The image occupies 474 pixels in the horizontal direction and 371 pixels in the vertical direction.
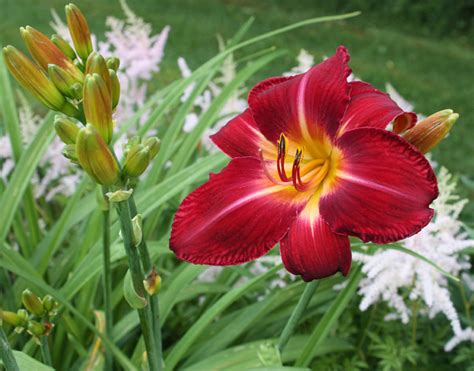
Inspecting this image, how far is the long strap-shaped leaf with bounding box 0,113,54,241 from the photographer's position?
1.54m

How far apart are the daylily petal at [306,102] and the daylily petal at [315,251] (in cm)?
15

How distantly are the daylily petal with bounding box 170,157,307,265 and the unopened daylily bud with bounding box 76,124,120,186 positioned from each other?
18 cm

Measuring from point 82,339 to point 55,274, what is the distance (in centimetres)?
21

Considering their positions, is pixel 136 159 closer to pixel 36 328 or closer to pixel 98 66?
pixel 98 66

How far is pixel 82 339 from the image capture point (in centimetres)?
158

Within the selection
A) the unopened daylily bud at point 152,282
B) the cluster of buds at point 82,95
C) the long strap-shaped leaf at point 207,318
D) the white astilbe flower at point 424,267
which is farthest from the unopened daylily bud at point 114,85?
the white astilbe flower at point 424,267

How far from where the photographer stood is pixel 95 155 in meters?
0.75

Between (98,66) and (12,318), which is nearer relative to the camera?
(98,66)

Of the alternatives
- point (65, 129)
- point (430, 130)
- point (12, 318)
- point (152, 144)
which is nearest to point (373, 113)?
point (430, 130)

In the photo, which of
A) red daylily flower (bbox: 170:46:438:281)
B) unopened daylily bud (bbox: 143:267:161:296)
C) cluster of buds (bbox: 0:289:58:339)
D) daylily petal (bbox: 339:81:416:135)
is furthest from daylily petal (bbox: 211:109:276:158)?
cluster of buds (bbox: 0:289:58:339)

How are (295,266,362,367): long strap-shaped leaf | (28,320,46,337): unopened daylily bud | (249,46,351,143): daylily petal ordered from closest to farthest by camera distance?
1. (249,46,351,143): daylily petal
2. (28,320,46,337): unopened daylily bud
3. (295,266,362,367): long strap-shaped leaf

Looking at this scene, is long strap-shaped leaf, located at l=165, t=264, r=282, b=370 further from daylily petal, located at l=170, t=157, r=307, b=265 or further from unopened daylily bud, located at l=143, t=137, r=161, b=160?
unopened daylily bud, located at l=143, t=137, r=161, b=160

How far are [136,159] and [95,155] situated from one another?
0.22ft

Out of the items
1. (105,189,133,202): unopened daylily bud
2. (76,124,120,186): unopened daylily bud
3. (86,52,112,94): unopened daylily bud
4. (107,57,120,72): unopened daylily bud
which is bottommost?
(105,189,133,202): unopened daylily bud
